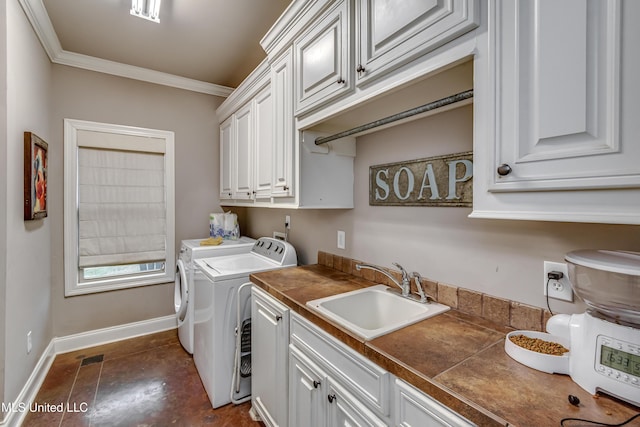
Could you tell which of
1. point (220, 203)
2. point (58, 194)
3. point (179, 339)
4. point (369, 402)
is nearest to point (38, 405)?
point (179, 339)

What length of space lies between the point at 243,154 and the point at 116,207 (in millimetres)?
1387

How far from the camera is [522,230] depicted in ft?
3.61

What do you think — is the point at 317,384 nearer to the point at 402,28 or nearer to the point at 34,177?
the point at 402,28

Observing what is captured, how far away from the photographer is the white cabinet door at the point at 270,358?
1.47 m

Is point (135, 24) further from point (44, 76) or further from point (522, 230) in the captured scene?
point (522, 230)

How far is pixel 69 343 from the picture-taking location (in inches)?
106

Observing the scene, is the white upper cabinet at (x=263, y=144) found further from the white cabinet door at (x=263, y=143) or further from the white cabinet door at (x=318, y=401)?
the white cabinet door at (x=318, y=401)

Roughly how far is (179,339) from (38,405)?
103cm

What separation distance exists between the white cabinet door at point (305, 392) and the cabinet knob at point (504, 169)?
3.19 ft

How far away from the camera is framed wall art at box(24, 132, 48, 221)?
1.93m

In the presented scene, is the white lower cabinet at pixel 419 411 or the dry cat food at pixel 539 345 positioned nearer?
the white lower cabinet at pixel 419 411

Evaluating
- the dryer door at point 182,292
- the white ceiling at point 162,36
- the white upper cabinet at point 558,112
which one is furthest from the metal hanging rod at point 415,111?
the dryer door at point 182,292

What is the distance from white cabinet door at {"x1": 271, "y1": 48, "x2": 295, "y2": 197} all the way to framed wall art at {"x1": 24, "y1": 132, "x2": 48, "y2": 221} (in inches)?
63.2

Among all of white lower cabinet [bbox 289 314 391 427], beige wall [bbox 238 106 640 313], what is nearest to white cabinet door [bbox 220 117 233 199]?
beige wall [bbox 238 106 640 313]
